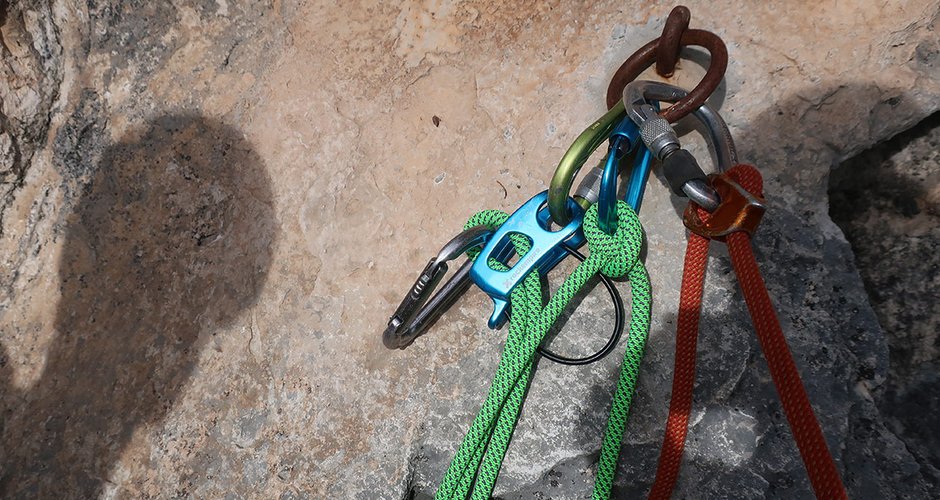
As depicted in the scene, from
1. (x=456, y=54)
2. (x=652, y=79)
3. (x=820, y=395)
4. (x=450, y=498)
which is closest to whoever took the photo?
(x=820, y=395)

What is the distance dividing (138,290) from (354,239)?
58 centimetres

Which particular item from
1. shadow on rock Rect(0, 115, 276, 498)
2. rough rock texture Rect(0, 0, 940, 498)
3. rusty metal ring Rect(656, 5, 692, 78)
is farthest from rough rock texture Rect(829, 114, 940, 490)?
shadow on rock Rect(0, 115, 276, 498)

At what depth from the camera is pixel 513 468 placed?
3.59ft

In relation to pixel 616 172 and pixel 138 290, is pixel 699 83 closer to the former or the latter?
pixel 616 172

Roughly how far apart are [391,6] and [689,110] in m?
0.80

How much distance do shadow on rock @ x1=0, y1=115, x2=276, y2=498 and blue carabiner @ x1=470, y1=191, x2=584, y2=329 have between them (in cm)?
58

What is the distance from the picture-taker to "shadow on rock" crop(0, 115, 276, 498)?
4.61 ft

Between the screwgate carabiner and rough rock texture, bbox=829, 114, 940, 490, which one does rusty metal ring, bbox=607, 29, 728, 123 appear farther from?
rough rock texture, bbox=829, 114, 940, 490

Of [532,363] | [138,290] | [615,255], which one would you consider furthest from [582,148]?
[138,290]

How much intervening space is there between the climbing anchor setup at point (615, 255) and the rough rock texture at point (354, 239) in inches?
2.2

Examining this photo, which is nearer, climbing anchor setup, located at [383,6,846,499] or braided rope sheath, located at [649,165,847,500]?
braided rope sheath, located at [649,165,847,500]

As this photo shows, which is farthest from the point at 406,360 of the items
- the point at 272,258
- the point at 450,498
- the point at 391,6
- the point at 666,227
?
the point at 391,6

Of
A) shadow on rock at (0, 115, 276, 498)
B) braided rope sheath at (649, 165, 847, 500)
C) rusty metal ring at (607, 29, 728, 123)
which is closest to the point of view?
braided rope sheath at (649, 165, 847, 500)

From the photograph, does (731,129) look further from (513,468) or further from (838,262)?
(513,468)
